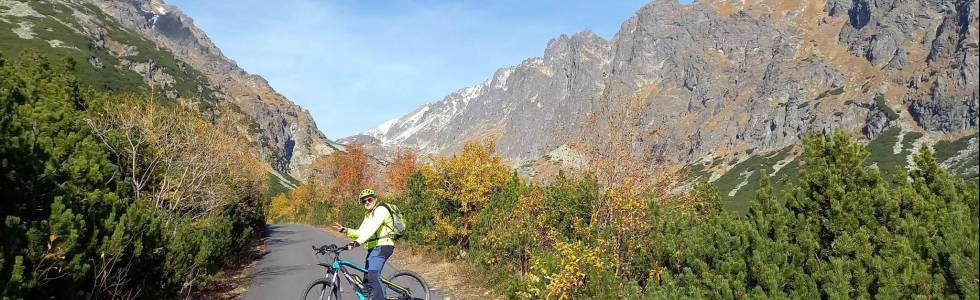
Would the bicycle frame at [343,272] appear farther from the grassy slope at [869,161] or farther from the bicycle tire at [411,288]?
the grassy slope at [869,161]

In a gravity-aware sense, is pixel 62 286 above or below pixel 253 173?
below

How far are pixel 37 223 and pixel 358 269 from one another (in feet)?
14.3

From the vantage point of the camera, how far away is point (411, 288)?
9805mm

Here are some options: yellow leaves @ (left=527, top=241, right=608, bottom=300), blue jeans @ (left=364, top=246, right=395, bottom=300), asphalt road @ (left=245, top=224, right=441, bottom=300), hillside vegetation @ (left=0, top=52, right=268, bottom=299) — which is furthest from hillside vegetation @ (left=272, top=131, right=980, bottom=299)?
hillside vegetation @ (left=0, top=52, right=268, bottom=299)

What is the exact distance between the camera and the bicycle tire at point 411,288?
9445 millimetres

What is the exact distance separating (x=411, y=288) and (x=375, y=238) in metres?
1.48

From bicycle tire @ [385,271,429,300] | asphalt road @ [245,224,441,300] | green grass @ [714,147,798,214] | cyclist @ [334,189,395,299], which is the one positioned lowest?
green grass @ [714,147,798,214]

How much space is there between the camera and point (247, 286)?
15977mm

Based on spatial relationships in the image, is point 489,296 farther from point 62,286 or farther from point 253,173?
point 253,173

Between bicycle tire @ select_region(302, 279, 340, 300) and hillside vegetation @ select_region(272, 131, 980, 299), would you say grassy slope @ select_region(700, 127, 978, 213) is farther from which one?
bicycle tire @ select_region(302, 279, 340, 300)

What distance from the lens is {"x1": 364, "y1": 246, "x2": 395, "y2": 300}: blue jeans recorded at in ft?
29.2

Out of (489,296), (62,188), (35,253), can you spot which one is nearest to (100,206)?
(62,188)

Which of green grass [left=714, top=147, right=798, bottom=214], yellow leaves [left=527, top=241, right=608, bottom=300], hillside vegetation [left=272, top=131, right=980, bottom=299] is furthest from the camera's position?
green grass [left=714, top=147, right=798, bottom=214]

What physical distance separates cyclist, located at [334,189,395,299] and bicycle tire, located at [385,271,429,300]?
37 centimetres
